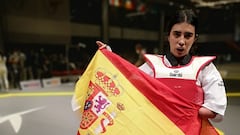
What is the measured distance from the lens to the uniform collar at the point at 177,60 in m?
1.29

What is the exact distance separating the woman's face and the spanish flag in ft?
0.57

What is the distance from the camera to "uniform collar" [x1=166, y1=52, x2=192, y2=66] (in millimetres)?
1294

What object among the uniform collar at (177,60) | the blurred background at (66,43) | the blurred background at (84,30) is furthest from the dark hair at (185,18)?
the blurred background at (84,30)

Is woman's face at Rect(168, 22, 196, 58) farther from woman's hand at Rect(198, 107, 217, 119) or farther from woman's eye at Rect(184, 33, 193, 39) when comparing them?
woman's hand at Rect(198, 107, 217, 119)

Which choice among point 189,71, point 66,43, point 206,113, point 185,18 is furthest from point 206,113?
point 66,43

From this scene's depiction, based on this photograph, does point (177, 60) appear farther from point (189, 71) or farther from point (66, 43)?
point (66, 43)

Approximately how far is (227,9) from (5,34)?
33.9ft

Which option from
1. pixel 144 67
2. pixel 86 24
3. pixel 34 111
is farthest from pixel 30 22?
pixel 144 67

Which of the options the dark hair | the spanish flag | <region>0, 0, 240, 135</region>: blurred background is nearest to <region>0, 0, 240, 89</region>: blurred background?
<region>0, 0, 240, 135</region>: blurred background

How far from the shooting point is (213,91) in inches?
47.4

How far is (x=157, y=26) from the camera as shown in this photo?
18625 mm

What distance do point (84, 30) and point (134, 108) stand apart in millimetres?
13954

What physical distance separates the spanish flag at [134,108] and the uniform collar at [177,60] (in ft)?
0.44

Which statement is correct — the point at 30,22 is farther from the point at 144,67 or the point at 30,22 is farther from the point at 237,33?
the point at 237,33
